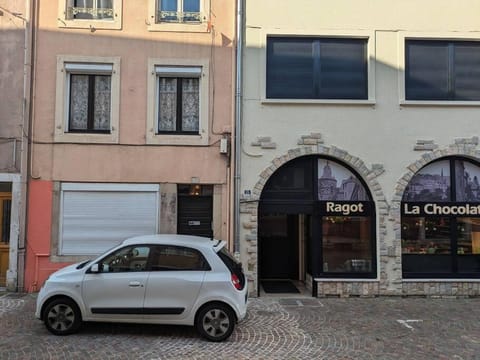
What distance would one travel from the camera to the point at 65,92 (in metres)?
10.2

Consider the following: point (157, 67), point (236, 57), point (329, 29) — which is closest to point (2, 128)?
point (157, 67)

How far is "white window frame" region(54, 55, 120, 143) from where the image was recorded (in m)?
10.0

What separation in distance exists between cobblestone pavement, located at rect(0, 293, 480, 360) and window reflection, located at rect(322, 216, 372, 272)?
4.24ft

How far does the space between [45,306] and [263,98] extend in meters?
6.19

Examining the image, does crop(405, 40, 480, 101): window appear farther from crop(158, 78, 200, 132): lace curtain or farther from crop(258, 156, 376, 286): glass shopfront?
crop(158, 78, 200, 132): lace curtain

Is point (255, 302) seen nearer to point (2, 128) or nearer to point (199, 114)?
point (199, 114)

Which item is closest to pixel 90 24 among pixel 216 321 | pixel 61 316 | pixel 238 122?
pixel 238 122

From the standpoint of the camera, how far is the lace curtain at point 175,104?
10.4 meters

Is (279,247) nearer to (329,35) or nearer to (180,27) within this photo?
(329,35)

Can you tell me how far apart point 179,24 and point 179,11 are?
40 centimetres

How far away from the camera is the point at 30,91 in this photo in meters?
10.0

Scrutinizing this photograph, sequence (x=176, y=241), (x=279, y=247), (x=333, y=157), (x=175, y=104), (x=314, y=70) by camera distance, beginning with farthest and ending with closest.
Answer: (x=279, y=247), (x=175, y=104), (x=314, y=70), (x=333, y=157), (x=176, y=241)

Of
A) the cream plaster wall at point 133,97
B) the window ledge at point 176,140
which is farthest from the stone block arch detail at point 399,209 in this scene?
the window ledge at point 176,140

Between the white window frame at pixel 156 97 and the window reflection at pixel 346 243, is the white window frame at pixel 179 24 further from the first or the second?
the window reflection at pixel 346 243
